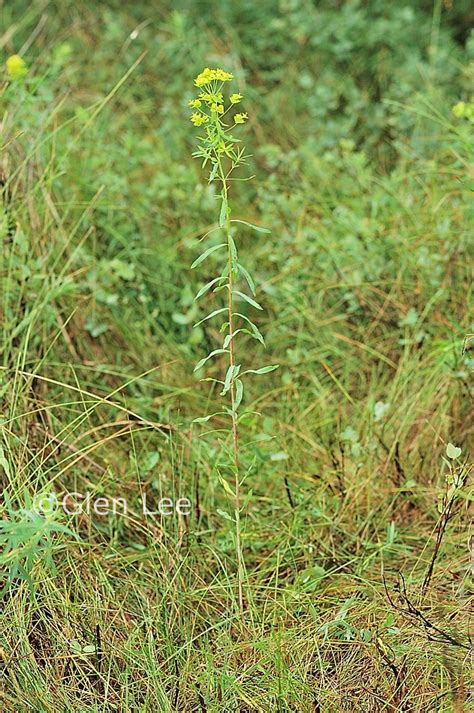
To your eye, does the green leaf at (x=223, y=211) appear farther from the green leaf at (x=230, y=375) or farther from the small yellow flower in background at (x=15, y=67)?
the small yellow flower in background at (x=15, y=67)

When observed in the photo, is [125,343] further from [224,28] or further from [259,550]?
[224,28]

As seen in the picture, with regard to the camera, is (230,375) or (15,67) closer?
(230,375)

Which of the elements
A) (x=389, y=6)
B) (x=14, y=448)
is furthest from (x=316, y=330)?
(x=389, y=6)

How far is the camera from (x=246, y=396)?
2432 millimetres

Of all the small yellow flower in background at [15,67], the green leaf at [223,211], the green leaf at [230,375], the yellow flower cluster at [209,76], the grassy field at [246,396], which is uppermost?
the yellow flower cluster at [209,76]

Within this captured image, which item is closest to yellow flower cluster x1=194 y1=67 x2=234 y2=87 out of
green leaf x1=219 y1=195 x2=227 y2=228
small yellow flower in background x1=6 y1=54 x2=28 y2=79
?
green leaf x1=219 y1=195 x2=227 y2=228

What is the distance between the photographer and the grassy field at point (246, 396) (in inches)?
63.3

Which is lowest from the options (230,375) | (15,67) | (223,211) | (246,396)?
(246,396)

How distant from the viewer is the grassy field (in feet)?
5.28

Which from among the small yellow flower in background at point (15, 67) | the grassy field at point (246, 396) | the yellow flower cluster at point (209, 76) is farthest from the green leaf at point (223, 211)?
the small yellow flower in background at point (15, 67)

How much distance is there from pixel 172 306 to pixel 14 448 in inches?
35.0

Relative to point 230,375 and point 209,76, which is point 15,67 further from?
point 230,375

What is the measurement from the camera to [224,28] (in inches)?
153

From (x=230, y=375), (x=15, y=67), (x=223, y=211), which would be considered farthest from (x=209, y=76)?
(x=15, y=67)
